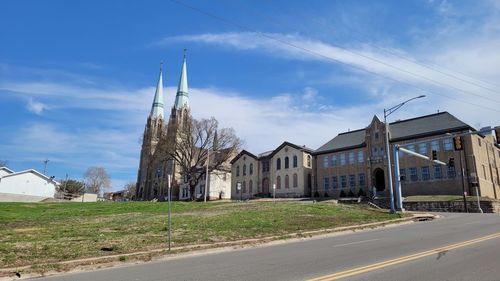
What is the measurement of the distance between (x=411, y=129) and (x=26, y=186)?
63.0 meters

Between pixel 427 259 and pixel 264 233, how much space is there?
332 inches

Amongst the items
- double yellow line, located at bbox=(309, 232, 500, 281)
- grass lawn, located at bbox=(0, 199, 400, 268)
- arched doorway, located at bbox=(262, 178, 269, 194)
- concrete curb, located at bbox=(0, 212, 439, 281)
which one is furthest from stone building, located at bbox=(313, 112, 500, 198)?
double yellow line, located at bbox=(309, 232, 500, 281)

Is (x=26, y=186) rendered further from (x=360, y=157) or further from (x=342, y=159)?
→ (x=360, y=157)

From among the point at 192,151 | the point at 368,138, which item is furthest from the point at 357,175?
the point at 192,151

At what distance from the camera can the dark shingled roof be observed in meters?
51.1

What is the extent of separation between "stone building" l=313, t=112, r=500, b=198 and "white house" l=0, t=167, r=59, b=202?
47.5 m

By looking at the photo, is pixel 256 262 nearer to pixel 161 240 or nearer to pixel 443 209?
pixel 161 240

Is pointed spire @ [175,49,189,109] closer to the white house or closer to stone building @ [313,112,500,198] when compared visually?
the white house

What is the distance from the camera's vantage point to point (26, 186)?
70.4 metres

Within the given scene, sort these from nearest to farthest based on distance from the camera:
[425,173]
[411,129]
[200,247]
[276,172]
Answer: [200,247] → [425,173] → [411,129] → [276,172]

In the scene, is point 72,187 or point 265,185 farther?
point 72,187

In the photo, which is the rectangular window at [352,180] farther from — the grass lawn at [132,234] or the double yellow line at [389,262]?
the double yellow line at [389,262]

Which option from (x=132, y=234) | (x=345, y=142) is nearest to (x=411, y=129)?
(x=345, y=142)

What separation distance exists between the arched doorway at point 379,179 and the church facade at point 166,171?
2835 centimetres
